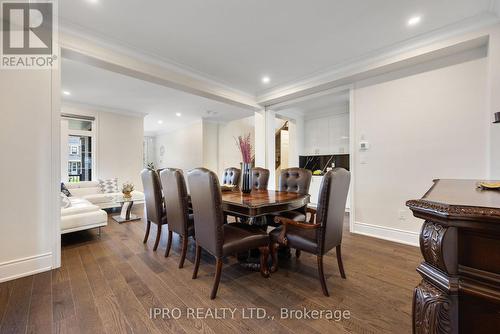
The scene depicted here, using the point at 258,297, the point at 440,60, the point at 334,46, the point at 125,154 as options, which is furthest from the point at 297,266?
the point at 125,154

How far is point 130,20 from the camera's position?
2295 mm

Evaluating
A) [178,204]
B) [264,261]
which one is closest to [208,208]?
[178,204]

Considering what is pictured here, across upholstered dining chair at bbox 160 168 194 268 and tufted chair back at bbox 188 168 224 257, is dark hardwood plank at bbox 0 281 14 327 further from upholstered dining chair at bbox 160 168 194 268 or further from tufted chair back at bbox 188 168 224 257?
tufted chair back at bbox 188 168 224 257

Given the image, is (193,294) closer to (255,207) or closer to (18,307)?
(255,207)

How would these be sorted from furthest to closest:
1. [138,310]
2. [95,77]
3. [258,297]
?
[95,77] → [258,297] → [138,310]

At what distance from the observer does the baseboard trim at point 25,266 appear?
202 centimetres

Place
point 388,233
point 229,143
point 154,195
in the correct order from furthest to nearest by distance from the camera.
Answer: point 229,143
point 388,233
point 154,195

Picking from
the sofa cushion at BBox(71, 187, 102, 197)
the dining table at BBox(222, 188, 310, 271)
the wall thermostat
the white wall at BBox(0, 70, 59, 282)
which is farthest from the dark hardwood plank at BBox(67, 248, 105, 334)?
the wall thermostat

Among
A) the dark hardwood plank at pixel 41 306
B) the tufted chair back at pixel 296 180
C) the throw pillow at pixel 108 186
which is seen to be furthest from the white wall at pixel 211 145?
the dark hardwood plank at pixel 41 306

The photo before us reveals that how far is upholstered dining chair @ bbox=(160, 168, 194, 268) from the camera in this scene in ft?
7.41

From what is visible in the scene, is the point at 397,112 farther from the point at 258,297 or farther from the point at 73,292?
the point at 73,292

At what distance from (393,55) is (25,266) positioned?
4818mm

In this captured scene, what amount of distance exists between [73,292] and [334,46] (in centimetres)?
385

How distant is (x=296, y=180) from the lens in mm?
2900
